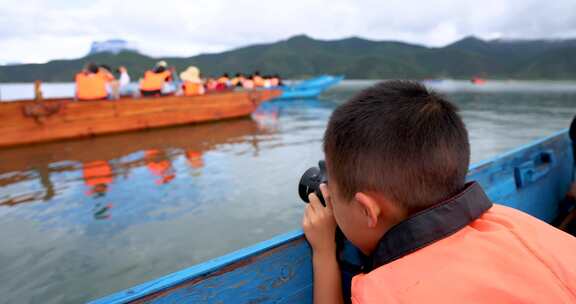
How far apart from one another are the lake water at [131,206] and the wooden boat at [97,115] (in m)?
0.26

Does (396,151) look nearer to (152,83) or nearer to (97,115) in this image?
(97,115)

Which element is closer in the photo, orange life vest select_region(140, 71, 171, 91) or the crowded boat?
the crowded boat

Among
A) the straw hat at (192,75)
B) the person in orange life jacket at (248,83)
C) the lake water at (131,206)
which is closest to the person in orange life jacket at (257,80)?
the person in orange life jacket at (248,83)

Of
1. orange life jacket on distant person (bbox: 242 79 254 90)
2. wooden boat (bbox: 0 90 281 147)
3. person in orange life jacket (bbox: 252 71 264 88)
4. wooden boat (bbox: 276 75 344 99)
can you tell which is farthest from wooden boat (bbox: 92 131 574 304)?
person in orange life jacket (bbox: 252 71 264 88)

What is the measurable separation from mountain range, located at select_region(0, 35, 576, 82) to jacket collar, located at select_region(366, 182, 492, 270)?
248 ft

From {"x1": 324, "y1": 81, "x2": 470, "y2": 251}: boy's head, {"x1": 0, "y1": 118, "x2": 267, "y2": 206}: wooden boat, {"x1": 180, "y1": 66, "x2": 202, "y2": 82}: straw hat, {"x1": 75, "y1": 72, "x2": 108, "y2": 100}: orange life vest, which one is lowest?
{"x1": 0, "y1": 118, "x2": 267, "y2": 206}: wooden boat

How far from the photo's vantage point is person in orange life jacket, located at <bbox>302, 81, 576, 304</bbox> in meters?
0.65

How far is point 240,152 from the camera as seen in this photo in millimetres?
5996

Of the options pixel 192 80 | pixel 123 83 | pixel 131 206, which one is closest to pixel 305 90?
pixel 192 80

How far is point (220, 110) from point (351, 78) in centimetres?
8201

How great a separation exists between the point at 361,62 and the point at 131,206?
99.1 metres

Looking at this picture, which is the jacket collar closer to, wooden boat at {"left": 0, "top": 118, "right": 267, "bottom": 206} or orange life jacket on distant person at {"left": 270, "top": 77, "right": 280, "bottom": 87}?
wooden boat at {"left": 0, "top": 118, "right": 267, "bottom": 206}

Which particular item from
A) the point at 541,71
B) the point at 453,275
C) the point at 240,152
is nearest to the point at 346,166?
the point at 453,275

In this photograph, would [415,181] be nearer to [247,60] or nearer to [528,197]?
[528,197]
